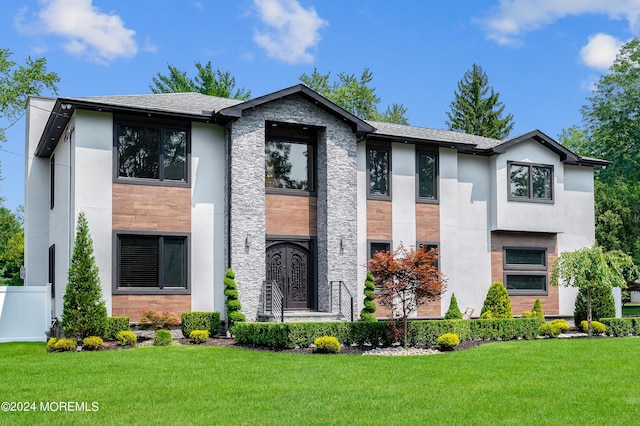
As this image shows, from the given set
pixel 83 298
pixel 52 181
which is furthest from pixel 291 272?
pixel 52 181

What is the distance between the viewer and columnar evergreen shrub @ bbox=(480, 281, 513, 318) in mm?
21000

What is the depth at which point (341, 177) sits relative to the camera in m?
20.2

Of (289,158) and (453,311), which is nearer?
(289,158)

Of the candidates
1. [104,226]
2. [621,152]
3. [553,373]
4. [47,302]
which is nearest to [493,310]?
[553,373]

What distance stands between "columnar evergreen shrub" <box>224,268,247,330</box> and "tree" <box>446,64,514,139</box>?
34.3 metres

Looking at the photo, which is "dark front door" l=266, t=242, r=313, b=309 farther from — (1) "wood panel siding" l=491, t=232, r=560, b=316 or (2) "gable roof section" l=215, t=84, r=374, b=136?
(1) "wood panel siding" l=491, t=232, r=560, b=316

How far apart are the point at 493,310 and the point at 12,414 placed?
1532 centimetres

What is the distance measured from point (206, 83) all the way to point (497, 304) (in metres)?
26.8

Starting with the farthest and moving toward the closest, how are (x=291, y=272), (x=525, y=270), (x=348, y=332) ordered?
(x=525, y=270) < (x=291, y=272) < (x=348, y=332)

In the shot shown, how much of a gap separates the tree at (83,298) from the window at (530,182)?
1354 centimetres

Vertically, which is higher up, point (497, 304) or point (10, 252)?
point (10, 252)

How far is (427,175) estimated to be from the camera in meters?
22.4

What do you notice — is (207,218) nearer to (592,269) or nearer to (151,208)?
(151,208)

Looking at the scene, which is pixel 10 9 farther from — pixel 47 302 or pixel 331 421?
pixel 331 421
